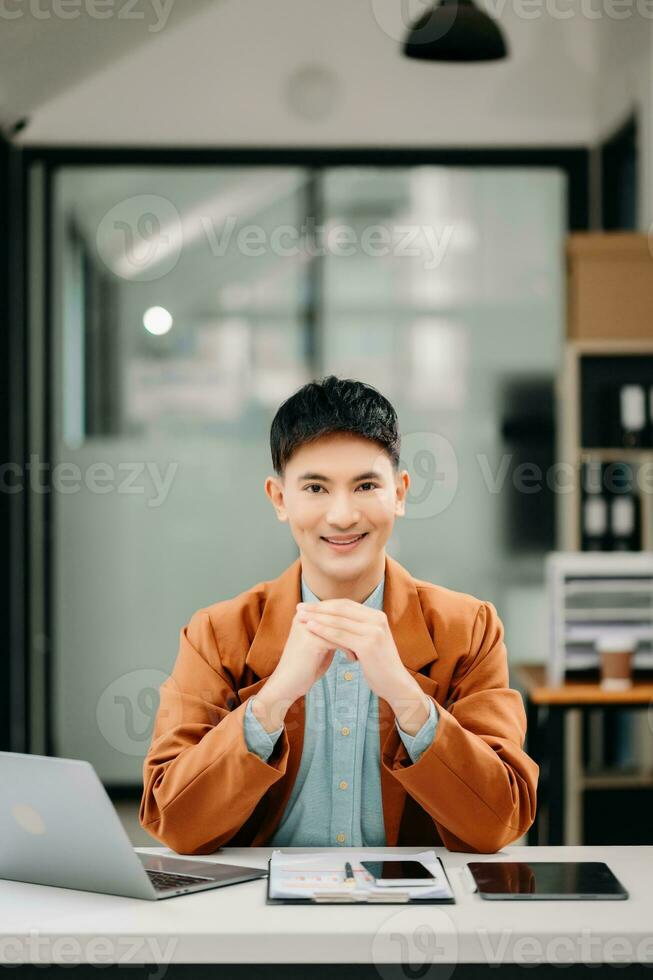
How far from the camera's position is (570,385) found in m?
3.46

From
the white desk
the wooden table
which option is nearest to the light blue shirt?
the white desk

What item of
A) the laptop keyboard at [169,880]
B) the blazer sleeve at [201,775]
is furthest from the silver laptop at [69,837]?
the blazer sleeve at [201,775]

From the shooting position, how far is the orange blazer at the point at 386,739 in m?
1.40

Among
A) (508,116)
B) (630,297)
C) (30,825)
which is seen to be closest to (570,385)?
(630,297)

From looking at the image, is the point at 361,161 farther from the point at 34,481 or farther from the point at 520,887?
the point at 520,887

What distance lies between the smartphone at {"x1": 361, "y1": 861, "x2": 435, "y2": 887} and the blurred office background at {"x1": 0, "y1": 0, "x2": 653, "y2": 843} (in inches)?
108

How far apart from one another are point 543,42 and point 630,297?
1.00 meters

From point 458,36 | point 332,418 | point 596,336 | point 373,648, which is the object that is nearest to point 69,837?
point 373,648

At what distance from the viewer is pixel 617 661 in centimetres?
304

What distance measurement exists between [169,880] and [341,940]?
0.27 m

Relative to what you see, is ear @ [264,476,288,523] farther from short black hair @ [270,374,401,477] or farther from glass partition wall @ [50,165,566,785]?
glass partition wall @ [50,165,566,785]

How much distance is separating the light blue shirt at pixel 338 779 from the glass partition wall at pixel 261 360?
8.25ft
